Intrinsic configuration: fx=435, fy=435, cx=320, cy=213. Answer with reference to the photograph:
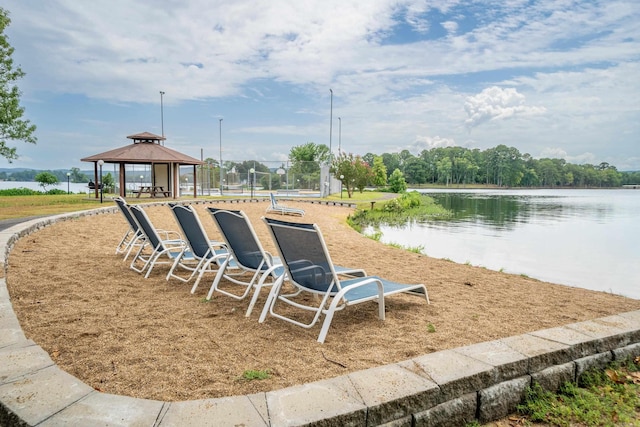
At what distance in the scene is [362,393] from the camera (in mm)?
2248

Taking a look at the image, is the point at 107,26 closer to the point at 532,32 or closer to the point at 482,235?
the point at 482,235

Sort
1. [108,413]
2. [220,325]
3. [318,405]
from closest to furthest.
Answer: [108,413] < [318,405] < [220,325]

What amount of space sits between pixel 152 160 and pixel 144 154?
0.91 metres

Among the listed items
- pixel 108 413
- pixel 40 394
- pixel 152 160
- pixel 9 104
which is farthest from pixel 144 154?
pixel 108 413

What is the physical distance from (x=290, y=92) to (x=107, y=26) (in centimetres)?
4193

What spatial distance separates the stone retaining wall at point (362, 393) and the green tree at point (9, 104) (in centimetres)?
2432

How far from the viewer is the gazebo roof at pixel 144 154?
950 inches

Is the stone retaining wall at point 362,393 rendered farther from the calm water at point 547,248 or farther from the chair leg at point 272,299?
the calm water at point 547,248

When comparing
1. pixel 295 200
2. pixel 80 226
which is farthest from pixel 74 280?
pixel 295 200

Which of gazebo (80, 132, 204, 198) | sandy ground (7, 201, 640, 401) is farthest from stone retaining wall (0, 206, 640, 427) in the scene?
gazebo (80, 132, 204, 198)

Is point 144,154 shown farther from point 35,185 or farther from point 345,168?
point 345,168

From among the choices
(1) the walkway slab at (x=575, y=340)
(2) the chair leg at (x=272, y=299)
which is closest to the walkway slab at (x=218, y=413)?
(2) the chair leg at (x=272, y=299)

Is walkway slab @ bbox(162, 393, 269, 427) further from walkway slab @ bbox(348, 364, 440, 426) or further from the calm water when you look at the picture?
the calm water

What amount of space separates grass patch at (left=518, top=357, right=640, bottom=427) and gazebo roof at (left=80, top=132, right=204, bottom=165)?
24.4m
